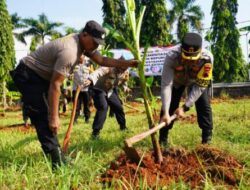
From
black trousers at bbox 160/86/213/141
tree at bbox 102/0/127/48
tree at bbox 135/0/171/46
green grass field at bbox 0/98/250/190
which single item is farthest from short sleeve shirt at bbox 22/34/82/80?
tree at bbox 102/0/127/48

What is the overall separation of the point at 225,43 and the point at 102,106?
21.2 metres

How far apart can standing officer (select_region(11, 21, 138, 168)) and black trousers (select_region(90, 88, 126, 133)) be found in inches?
100.0

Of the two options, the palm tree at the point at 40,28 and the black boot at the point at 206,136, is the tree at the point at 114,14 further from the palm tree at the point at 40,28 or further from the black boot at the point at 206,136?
the black boot at the point at 206,136

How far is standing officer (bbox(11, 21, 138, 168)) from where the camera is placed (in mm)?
4008

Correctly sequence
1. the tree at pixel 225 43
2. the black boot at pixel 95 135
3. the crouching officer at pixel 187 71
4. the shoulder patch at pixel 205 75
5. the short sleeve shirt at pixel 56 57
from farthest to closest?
the tree at pixel 225 43 < the black boot at pixel 95 135 < the shoulder patch at pixel 205 75 < the crouching officer at pixel 187 71 < the short sleeve shirt at pixel 56 57

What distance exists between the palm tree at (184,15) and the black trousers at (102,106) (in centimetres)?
2616

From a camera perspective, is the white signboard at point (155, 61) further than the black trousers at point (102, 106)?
Yes

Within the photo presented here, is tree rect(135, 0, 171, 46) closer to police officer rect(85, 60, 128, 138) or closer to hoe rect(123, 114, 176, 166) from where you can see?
police officer rect(85, 60, 128, 138)

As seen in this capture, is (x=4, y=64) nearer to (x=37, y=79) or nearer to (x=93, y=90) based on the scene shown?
(x=93, y=90)

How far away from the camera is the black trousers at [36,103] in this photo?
4199mm

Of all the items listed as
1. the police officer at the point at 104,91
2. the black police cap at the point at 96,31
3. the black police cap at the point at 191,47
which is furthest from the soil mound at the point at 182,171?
the police officer at the point at 104,91

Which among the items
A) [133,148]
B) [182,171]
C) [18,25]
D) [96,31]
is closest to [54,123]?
[133,148]

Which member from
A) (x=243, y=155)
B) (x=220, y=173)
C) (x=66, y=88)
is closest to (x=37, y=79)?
(x=220, y=173)

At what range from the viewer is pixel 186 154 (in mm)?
4258
